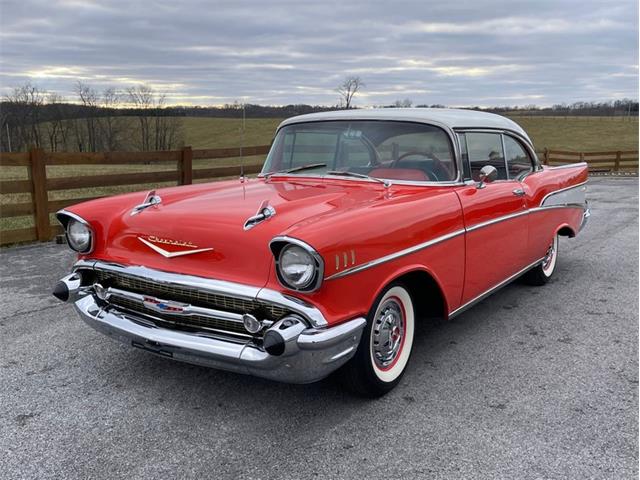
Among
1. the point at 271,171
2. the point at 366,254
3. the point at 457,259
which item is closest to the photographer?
the point at 366,254

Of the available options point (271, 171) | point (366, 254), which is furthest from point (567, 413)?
point (271, 171)

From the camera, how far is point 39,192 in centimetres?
734

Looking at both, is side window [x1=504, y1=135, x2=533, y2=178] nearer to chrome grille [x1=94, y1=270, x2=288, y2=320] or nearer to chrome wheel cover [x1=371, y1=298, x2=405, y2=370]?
chrome wheel cover [x1=371, y1=298, x2=405, y2=370]

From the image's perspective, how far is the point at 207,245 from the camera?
2930 millimetres

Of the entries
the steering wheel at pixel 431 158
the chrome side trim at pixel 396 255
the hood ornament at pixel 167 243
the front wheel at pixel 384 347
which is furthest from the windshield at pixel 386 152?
the hood ornament at pixel 167 243

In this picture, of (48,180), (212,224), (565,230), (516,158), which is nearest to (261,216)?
(212,224)

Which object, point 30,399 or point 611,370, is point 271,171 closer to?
point 30,399

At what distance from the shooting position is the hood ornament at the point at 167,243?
296 centimetres

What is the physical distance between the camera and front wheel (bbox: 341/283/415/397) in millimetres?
2996

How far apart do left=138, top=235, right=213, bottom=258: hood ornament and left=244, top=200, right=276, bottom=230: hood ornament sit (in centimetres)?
24

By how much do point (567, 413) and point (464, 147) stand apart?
6.36 feet

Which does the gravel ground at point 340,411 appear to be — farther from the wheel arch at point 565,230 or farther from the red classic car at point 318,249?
the wheel arch at point 565,230

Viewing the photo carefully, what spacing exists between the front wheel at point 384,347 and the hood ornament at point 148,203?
151 cm

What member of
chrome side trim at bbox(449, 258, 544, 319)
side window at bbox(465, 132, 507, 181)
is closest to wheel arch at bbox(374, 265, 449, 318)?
chrome side trim at bbox(449, 258, 544, 319)
